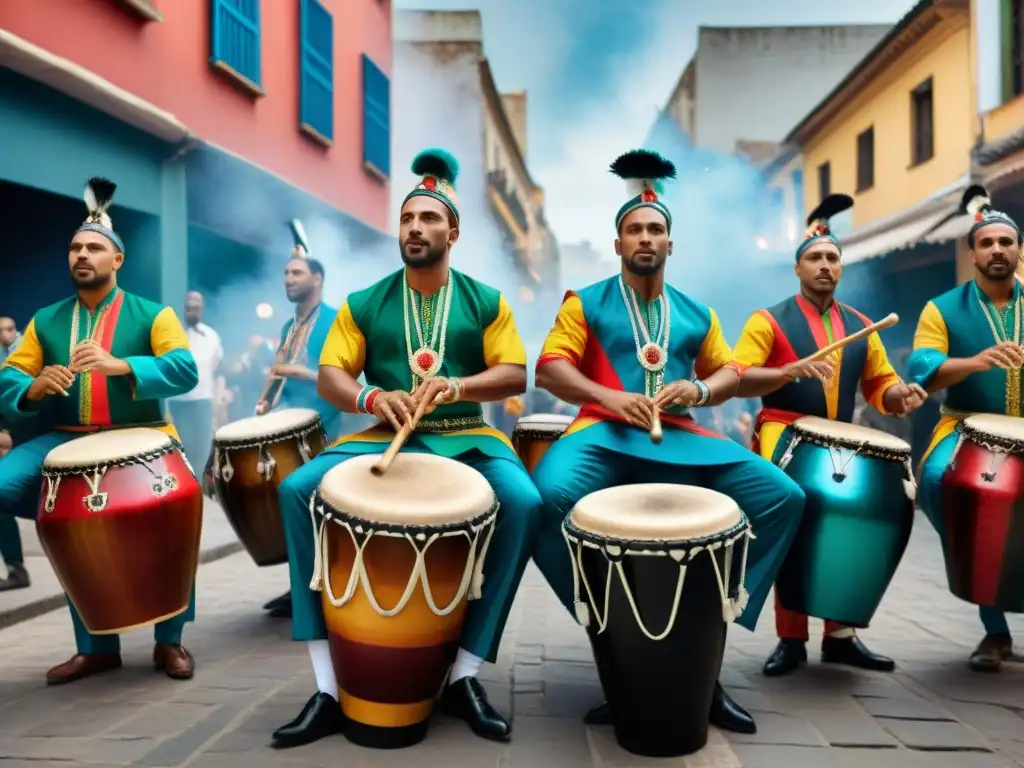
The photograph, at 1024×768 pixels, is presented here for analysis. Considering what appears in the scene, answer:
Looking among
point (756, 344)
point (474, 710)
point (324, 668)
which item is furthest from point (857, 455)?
point (324, 668)

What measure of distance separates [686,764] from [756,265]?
51.7 feet

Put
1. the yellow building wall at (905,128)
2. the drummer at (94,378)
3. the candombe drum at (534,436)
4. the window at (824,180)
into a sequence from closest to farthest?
the drummer at (94,378)
the candombe drum at (534,436)
the yellow building wall at (905,128)
the window at (824,180)

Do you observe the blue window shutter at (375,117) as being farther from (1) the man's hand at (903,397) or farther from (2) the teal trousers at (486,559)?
(2) the teal trousers at (486,559)

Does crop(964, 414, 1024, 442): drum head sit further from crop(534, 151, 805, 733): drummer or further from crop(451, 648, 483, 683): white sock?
crop(451, 648, 483, 683): white sock

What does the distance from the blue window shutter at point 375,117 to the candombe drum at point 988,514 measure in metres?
10.1

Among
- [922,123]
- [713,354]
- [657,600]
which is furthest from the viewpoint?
[922,123]

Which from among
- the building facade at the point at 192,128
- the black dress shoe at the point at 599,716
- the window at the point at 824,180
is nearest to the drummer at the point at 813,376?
the black dress shoe at the point at 599,716

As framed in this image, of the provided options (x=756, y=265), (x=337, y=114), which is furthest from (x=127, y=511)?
(x=756, y=265)

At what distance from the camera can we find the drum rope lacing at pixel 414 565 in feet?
8.16

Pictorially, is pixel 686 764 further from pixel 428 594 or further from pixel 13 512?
pixel 13 512

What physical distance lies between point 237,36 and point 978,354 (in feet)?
24.5

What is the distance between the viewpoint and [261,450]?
3807mm

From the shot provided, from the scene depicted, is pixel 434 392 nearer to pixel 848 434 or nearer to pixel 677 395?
pixel 677 395

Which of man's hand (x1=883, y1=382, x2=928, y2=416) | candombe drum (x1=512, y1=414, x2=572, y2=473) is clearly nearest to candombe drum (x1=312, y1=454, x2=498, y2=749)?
candombe drum (x1=512, y1=414, x2=572, y2=473)
